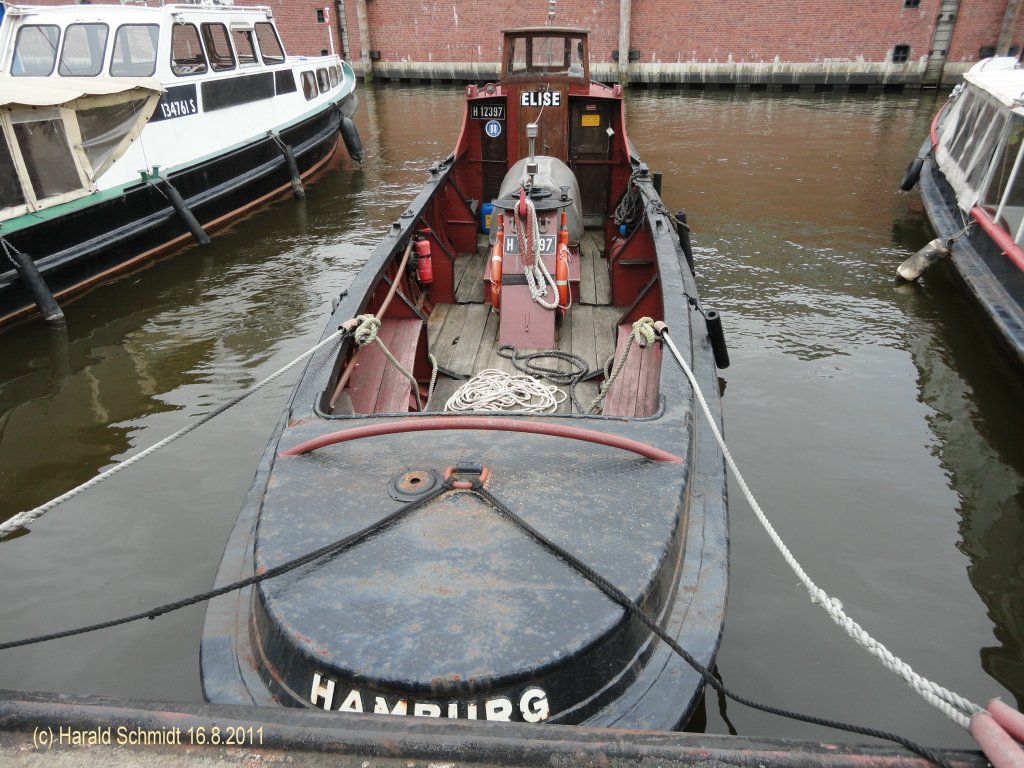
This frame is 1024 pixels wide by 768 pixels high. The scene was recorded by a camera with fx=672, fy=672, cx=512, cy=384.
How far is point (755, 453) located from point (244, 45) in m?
11.4

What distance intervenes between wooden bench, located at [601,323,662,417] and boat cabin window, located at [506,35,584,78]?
465cm

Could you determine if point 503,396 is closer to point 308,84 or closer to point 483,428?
point 483,428

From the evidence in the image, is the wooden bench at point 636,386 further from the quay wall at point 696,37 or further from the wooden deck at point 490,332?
the quay wall at point 696,37

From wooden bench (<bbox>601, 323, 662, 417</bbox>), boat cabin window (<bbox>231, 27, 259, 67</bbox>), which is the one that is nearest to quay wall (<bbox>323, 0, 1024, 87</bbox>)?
boat cabin window (<bbox>231, 27, 259, 67</bbox>)

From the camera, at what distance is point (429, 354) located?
546 centimetres

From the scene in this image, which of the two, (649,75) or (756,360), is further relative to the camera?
(649,75)

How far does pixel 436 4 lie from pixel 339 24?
425cm

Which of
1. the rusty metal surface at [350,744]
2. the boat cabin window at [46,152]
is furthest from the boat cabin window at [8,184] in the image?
the rusty metal surface at [350,744]

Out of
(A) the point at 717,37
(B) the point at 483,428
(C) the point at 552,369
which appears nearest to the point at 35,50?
(C) the point at 552,369

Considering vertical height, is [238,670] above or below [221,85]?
below

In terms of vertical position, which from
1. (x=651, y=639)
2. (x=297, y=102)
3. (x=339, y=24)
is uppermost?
(x=339, y=24)

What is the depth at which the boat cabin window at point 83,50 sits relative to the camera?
8.73m

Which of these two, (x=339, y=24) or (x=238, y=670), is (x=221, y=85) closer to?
(x=238, y=670)

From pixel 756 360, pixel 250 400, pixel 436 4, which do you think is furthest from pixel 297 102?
pixel 436 4
